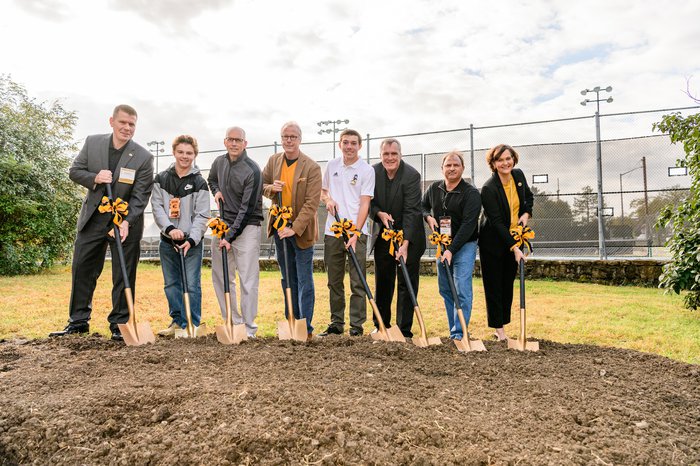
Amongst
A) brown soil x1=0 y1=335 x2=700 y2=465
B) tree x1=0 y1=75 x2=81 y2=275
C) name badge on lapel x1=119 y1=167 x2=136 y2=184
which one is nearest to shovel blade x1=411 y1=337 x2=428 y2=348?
brown soil x1=0 y1=335 x2=700 y2=465

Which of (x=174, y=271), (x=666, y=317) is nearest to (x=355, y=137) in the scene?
(x=174, y=271)

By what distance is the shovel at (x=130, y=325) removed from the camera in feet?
13.6

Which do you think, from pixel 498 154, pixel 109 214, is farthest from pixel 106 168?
pixel 498 154

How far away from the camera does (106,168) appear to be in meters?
4.64

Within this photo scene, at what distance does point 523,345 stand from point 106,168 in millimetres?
3911

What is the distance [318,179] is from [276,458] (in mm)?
2925

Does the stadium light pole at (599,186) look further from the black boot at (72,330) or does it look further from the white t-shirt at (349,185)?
the black boot at (72,330)

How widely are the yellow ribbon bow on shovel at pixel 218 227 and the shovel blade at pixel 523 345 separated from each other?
2.53 meters

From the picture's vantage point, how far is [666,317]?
242 inches

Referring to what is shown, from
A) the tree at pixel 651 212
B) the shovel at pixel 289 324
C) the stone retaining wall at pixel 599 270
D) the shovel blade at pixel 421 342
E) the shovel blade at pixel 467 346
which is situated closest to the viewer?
the shovel blade at pixel 467 346

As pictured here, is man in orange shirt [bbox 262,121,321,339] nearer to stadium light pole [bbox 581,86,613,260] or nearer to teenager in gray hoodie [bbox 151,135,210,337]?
teenager in gray hoodie [bbox 151,135,210,337]

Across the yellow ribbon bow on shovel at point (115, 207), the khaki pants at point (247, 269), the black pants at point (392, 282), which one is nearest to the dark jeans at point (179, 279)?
the khaki pants at point (247, 269)

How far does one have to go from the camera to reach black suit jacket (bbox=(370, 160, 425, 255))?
4.62 m

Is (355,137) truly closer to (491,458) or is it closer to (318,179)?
(318,179)
